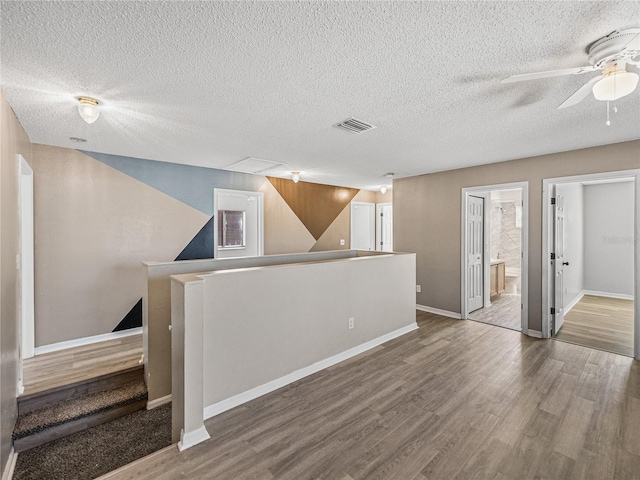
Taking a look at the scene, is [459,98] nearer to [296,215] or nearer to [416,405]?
[416,405]

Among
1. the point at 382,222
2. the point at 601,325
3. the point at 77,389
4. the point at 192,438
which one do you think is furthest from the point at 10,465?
the point at 382,222

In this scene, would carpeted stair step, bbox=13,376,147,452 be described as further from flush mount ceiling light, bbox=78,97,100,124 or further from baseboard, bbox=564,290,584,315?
baseboard, bbox=564,290,584,315

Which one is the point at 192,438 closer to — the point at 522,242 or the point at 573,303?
the point at 522,242

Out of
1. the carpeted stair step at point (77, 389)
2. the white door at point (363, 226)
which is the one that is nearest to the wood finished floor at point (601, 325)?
the white door at point (363, 226)

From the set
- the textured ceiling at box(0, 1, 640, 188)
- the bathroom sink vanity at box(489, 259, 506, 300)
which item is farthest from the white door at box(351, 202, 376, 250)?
the textured ceiling at box(0, 1, 640, 188)

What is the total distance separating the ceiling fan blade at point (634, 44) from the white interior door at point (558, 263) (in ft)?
9.99

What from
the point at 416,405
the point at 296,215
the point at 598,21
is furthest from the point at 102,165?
the point at 598,21

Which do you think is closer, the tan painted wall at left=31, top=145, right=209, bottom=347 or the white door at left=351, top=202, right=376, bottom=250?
the tan painted wall at left=31, top=145, right=209, bottom=347

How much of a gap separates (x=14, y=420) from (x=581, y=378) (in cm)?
510

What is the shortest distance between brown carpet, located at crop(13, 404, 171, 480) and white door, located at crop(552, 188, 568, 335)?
194 inches

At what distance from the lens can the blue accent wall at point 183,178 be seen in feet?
13.2

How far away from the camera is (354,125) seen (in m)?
2.86

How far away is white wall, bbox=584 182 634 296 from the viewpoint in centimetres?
576

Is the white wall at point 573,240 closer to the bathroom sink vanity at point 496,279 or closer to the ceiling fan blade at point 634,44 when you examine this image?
the bathroom sink vanity at point 496,279
